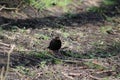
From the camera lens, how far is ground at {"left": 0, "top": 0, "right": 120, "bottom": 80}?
4586 mm

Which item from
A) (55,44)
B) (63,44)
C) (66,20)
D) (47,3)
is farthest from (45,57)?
(47,3)

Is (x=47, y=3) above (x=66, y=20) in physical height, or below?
above

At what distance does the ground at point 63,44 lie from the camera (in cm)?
459

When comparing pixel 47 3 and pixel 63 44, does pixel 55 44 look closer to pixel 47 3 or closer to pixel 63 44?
pixel 63 44

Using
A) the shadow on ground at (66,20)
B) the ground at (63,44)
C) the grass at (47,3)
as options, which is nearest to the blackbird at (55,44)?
the ground at (63,44)

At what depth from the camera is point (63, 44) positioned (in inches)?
225

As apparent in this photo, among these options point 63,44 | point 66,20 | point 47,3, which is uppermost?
point 47,3

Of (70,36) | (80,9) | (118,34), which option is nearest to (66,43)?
(70,36)

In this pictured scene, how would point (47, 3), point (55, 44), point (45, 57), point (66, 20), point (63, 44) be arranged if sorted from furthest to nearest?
point (47, 3), point (66, 20), point (63, 44), point (55, 44), point (45, 57)

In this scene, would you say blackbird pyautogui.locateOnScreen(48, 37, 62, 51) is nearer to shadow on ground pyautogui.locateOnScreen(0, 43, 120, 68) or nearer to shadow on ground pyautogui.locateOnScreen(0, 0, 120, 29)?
shadow on ground pyautogui.locateOnScreen(0, 43, 120, 68)

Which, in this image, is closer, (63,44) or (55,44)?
(55,44)

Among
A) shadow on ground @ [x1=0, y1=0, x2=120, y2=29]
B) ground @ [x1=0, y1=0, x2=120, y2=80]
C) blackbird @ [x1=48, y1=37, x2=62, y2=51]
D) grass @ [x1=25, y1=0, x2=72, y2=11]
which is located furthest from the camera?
grass @ [x1=25, y1=0, x2=72, y2=11]

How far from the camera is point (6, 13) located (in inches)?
267

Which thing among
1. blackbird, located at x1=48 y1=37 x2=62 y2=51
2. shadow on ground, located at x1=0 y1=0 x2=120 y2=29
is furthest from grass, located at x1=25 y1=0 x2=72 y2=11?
blackbird, located at x1=48 y1=37 x2=62 y2=51
